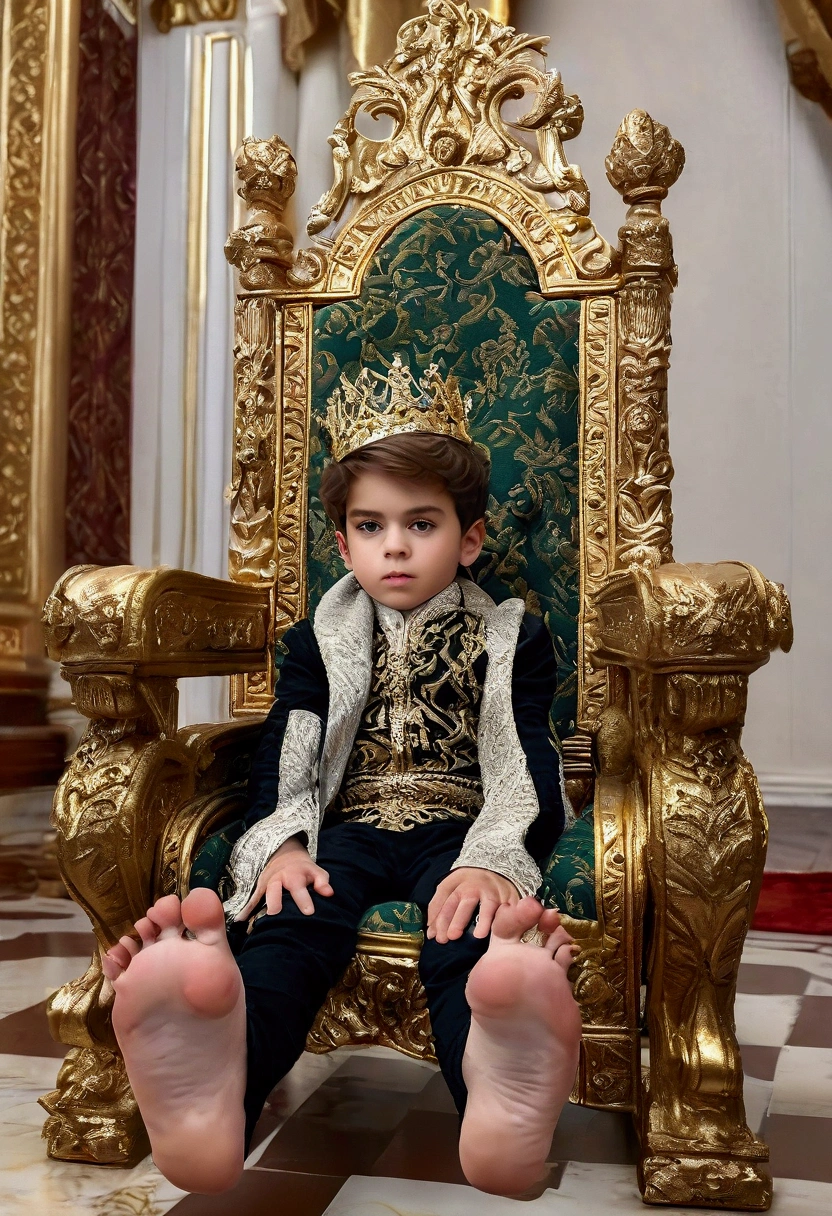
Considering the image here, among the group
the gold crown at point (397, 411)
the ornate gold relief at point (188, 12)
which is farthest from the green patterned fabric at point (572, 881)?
the ornate gold relief at point (188, 12)

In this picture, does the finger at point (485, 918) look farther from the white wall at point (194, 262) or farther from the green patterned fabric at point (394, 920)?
the white wall at point (194, 262)

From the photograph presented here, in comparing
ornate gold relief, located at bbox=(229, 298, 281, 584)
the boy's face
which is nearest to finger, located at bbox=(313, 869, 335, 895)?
the boy's face

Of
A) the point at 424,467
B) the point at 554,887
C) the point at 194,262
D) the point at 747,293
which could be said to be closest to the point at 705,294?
the point at 747,293

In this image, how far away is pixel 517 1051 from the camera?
3.45 ft

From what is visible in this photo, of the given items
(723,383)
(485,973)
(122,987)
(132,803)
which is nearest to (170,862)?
(132,803)

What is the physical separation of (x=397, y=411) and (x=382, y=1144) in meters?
1.03

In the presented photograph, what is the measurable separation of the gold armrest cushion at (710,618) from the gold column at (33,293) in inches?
96.3

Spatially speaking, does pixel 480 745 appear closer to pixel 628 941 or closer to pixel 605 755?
pixel 605 755

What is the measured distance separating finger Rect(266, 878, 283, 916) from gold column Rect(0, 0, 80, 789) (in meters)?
2.14

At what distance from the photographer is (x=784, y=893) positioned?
311 cm

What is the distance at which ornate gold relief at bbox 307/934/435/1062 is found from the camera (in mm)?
1361

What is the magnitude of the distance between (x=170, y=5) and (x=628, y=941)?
11.0ft

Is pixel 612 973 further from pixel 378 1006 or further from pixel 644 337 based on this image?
pixel 644 337

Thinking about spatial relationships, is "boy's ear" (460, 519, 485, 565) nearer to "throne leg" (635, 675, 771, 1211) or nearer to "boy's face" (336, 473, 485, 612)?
"boy's face" (336, 473, 485, 612)
